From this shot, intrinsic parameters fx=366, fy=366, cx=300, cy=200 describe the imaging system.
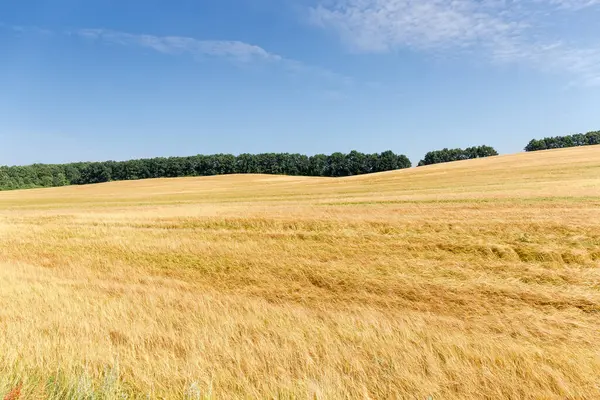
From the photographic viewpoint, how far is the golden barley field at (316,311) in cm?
472

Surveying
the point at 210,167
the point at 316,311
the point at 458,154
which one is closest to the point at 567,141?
the point at 458,154

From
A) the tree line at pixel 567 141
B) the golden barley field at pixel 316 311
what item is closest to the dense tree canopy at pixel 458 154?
the tree line at pixel 567 141

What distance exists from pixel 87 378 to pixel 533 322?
7.57 m

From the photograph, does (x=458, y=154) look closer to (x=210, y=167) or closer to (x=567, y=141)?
(x=567, y=141)

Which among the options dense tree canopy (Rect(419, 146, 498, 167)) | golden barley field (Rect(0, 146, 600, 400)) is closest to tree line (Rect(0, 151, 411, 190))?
dense tree canopy (Rect(419, 146, 498, 167))

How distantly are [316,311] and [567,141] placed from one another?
171m

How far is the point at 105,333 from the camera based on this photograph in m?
6.39

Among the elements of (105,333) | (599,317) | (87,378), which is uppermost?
(87,378)

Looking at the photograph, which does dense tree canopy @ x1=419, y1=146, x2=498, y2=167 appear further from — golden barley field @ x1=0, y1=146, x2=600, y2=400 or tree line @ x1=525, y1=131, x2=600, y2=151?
golden barley field @ x1=0, y1=146, x2=600, y2=400

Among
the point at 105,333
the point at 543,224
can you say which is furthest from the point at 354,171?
the point at 105,333

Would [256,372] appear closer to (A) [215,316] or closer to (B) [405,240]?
(A) [215,316]

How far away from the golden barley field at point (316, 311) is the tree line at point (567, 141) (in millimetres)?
148958

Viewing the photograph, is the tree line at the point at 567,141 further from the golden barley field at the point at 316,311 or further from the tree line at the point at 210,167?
the golden barley field at the point at 316,311

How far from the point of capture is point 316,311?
8.07 m
